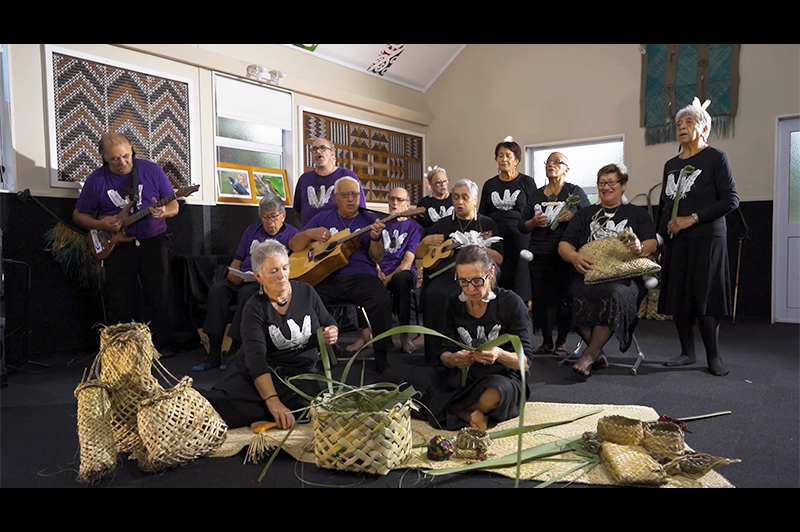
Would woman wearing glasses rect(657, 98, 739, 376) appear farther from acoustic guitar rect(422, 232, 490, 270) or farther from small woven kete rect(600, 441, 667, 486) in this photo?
small woven kete rect(600, 441, 667, 486)

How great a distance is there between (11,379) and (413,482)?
9.54 ft

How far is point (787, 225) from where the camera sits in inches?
216

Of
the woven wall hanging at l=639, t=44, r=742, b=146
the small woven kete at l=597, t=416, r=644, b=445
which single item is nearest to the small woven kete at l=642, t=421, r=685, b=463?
Answer: the small woven kete at l=597, t=416, r=644, b=445

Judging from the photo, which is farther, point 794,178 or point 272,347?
point 794,178

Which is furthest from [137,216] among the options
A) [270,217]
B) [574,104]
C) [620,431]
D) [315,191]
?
[574,104]

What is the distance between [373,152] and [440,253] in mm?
3604

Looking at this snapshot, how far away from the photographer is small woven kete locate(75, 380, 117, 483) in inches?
75.3

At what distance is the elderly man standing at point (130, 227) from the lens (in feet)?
12.9

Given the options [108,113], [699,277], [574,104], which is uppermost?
[574,104]

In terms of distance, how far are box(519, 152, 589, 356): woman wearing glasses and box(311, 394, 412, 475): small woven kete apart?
2.24 metres

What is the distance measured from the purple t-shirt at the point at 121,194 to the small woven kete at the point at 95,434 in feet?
7.35

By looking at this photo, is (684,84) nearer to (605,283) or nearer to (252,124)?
(605,283)

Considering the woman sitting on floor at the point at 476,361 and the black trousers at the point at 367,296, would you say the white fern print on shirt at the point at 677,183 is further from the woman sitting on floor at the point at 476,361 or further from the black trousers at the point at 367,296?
the black trousers at the point at 367,296

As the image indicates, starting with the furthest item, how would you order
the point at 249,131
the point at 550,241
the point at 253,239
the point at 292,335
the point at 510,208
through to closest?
Result: 1. the point at 249,131
2. the point at 510,208
3. the point at 253,239
4. the point at 550,241
5. the point at 292,335
